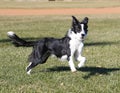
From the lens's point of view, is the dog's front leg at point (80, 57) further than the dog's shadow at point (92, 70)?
No

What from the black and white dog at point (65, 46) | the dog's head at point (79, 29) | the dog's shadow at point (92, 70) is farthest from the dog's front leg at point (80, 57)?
the dog's shadow at point (92, 70)

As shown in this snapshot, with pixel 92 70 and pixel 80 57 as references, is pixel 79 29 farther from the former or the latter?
pixel 92 70

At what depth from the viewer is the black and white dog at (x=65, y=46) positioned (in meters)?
9.85

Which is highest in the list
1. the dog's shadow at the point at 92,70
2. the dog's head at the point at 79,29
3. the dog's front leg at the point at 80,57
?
the dog's head at the point at 79,29

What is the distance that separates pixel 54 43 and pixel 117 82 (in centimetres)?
184

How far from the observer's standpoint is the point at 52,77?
10.3 m

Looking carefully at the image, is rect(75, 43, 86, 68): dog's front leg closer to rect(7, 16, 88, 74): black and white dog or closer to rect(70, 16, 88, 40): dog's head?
rect(7, 16, 88, 74): black and white dog

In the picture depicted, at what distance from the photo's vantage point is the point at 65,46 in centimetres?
1036

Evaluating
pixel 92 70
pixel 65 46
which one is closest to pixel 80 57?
pixel 65 46

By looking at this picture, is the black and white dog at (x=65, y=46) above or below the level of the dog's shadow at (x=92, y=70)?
above

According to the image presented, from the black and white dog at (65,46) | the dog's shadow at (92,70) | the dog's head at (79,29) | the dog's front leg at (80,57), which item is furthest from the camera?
the dog's shadow at (92,70)

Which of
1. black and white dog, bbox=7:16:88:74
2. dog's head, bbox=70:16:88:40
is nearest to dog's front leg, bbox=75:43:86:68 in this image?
black and white dog, bbox=7:16:88:74

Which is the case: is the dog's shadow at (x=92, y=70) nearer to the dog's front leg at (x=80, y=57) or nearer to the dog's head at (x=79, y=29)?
the dog's front leg at (x=80, y=57)

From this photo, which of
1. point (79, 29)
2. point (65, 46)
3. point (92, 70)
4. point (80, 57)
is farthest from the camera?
point (92, 70)
